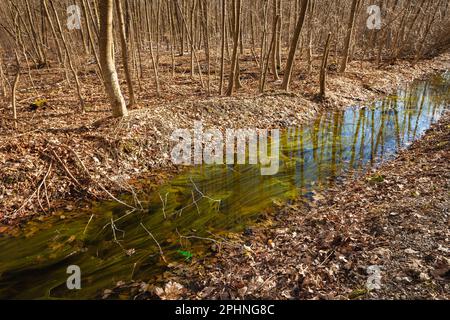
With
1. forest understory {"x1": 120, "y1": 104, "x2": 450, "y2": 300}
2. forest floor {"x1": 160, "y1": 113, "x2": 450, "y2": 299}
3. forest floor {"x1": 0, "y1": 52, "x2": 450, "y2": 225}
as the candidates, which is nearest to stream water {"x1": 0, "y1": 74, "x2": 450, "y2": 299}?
forest understory {"x1": 120, "y1": 104, "x2": 450, "y2": 300}

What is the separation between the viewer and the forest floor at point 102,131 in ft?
22.2

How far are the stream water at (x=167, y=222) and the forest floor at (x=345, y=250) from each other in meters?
0.60

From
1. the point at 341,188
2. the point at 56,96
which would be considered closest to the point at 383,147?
the point at 341,188

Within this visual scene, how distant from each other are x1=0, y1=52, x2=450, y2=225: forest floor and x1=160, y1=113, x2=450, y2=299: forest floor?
3.43 metres

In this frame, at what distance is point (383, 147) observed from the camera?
9727mm

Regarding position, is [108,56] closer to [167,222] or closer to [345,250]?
Result: [167,222]

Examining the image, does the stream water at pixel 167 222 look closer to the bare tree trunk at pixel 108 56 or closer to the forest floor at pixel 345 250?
the forest floor at pixel 345 250

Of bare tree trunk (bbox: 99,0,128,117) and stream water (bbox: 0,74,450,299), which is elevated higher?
bare tree trunk (bbox: 99,0,128,117)

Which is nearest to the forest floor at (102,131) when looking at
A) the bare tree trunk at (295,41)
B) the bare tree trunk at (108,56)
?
the bare tree trunk at (108,56)

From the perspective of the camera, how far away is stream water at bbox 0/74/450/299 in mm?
4934

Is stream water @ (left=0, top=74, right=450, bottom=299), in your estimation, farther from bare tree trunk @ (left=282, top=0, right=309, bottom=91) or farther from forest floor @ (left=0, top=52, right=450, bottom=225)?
bare tree trunk @ (left=282, top=0, right=309, bottom=91)

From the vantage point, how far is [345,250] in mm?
4660

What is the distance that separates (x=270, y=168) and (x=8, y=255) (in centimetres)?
653

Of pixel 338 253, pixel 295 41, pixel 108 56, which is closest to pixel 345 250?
pixel 338 253
